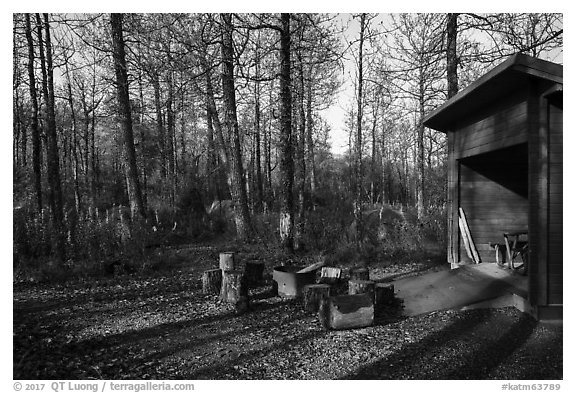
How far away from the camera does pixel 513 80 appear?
5.15 meters

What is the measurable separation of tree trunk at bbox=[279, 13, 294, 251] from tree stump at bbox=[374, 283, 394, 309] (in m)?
3.89

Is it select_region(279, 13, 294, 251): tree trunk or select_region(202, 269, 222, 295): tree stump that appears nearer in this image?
select_region(202, 269, 222, 295): tree stump

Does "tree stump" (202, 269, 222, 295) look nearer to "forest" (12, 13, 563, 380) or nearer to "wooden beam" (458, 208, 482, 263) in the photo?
"forest" (12, 13, 563, 380)

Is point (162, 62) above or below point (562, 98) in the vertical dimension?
above

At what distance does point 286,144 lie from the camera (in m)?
8.99

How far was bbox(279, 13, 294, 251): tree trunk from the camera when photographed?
28.9 ft

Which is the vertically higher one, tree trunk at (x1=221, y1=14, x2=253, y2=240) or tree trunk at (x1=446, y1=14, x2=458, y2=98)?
tree trunk at (x1=446, y1=14, x2=458, y2=98)

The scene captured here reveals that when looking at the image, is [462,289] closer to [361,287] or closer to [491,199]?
[361,287]

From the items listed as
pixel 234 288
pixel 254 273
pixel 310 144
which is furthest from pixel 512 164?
pixel 310 144

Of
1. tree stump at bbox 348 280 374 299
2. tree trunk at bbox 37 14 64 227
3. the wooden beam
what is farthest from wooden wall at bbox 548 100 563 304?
tree trunk at bbox 37 14 64 227
